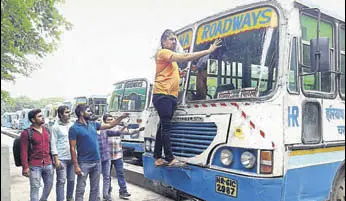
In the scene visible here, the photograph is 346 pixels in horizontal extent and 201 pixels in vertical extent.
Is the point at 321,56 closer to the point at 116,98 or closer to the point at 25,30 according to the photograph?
the point at 25,30

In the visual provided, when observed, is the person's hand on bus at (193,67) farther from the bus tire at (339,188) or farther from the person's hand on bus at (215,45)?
the bus tire at (339,188)

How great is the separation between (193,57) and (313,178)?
6.13ft

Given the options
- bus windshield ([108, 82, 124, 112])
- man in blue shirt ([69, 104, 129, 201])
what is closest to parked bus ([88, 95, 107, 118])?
bus windshield ([108, 82, 124, 112])

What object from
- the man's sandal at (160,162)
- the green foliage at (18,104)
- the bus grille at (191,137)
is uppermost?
the green foliage at (18,104)

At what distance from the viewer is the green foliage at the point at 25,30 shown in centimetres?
420

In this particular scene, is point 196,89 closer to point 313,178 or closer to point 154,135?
point 154,135

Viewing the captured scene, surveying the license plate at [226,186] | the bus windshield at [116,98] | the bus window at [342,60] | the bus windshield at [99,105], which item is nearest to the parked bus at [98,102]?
the bus windshield at [99,105]

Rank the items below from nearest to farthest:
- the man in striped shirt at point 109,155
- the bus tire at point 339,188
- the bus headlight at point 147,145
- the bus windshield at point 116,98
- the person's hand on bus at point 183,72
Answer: the bus tire at point 339,188 < the person's hand on bus at point 183,72 < the bus headlight at point 147,145 < the man in striped shirt at point 109,155 < the bus windshield at point 116,98

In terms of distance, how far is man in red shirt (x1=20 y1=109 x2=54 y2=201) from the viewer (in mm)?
4008

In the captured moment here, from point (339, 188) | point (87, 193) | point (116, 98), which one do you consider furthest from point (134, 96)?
point (339, 188)

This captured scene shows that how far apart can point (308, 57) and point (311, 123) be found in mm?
722

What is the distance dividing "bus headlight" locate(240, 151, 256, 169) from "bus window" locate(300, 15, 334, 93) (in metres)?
0.97

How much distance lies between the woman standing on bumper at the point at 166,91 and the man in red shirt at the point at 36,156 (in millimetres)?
1463

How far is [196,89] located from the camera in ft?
13.3
